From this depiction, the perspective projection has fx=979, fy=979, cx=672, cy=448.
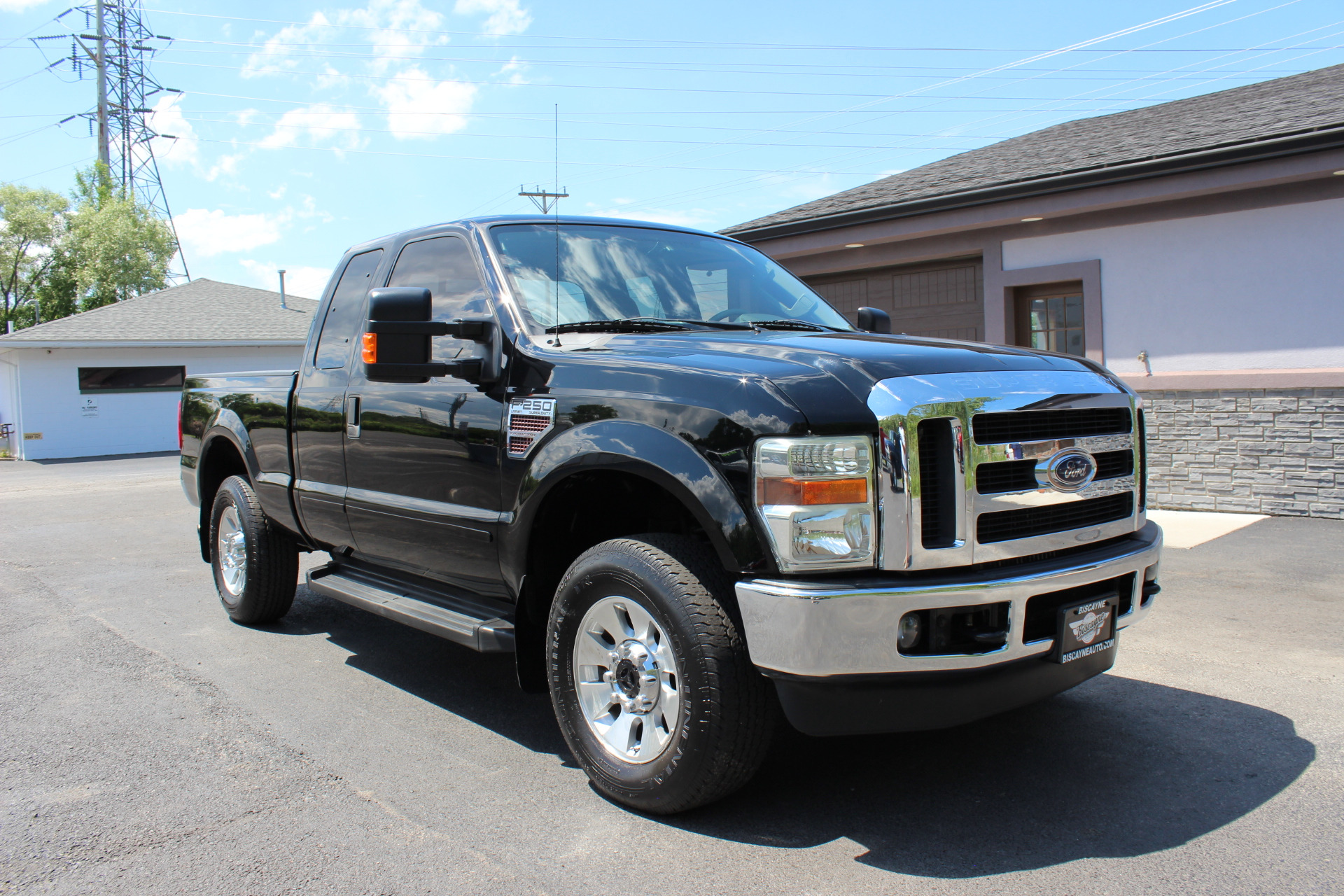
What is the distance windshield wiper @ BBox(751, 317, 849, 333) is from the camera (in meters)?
4.23

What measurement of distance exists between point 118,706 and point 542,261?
2.78 m

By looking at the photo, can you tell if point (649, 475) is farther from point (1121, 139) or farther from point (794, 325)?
point (1121, 139)

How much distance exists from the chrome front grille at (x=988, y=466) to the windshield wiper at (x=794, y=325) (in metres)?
1.20

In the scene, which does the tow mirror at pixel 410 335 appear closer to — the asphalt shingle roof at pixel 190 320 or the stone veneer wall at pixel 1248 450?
the stone veneer wall at pixel 1248 450

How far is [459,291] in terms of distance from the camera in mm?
4359

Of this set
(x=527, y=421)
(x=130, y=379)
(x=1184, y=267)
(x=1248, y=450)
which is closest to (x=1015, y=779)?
(x=527, y=421)

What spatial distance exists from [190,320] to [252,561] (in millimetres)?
27204

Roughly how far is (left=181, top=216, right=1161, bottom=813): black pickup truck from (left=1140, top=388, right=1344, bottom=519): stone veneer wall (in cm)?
655

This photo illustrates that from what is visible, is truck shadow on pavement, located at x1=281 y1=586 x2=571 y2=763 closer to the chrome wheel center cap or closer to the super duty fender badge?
the chrome wheel center cap

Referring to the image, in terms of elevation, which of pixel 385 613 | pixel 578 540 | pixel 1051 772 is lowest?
pixel 1051 772

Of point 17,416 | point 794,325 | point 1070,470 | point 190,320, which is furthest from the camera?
point 190,320

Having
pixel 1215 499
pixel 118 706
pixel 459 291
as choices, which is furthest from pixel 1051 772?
pixel 1215 499

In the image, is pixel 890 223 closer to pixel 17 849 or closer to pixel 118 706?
pixel 118 706

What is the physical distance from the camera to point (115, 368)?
89.8ft
